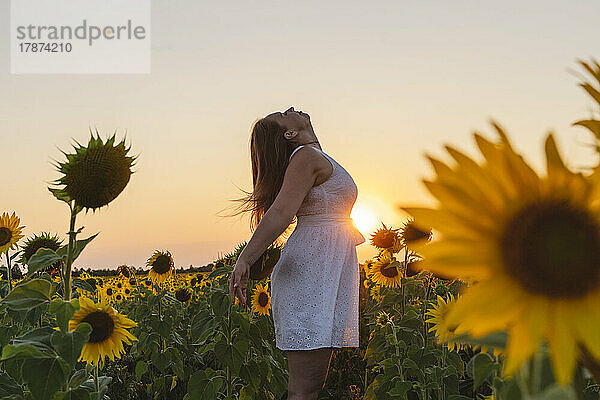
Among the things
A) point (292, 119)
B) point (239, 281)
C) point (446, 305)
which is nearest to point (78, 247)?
point (239, 281)

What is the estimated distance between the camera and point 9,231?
2771 millimetres

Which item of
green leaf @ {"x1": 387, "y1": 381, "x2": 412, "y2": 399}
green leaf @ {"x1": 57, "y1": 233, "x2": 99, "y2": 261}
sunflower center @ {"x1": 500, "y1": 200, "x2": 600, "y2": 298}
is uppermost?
green leaf @ {"x1": 57, "y1": 233, "x2": 99, "y2": 261}

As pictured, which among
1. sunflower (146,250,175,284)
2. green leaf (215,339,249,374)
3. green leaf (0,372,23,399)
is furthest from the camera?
sunflower (146,250,175,284)

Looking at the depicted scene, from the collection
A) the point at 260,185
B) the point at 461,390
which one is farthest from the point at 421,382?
the point at 260,185

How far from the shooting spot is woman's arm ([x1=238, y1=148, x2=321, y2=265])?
7.07ft

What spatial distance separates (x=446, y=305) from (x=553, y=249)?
1425 millimetres

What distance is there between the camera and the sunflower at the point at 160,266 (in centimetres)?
440

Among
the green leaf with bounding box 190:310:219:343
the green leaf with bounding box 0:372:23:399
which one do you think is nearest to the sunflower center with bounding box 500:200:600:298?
the green leaf with bounding box 0:372:23:399

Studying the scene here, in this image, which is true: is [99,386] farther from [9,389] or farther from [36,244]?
[36,244]

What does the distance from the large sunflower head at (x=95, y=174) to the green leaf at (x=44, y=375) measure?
31cm

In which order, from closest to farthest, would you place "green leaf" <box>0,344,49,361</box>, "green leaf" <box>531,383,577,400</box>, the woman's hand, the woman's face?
"green leaf" <box>531,383,577,400</box> → "green leaf" <box>0,344,49,361</box> → the woman's hand → the woman's face

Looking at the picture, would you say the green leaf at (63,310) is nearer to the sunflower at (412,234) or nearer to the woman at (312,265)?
the woman at (312,265)

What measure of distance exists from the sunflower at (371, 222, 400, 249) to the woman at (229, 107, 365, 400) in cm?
88

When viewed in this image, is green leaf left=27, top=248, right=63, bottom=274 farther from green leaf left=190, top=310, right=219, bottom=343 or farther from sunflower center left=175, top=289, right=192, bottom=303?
sunflower center left=175, top=289, right=192, bottom=303
